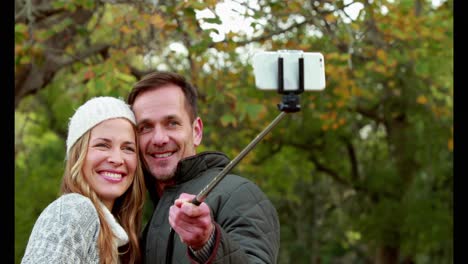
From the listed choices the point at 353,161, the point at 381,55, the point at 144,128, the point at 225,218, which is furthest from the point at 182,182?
the point at 353,161

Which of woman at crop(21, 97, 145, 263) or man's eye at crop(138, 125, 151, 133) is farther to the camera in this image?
man's eye at crop(138, 125, 151, 133)

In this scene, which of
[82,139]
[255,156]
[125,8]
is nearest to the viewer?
[82,139]

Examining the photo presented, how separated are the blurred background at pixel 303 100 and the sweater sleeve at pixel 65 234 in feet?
15.1

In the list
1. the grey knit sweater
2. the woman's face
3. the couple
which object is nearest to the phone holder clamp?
the couple

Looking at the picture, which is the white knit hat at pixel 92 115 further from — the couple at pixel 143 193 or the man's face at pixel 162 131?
the man's face at pixel 162 131

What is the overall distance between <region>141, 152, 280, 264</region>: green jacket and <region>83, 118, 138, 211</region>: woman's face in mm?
230

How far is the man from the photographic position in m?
3.57

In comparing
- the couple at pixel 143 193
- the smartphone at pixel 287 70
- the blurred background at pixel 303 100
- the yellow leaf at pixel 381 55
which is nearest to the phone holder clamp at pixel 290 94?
the smartphone at pixel 287 70

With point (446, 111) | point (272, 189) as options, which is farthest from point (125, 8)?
point (272, 189)

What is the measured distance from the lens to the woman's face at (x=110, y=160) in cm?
394

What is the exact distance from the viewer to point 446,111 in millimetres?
15062

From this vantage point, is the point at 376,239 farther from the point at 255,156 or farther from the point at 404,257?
the point at 255,156

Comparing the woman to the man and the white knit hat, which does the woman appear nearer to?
the white knit hat

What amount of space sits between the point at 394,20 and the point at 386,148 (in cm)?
1029
